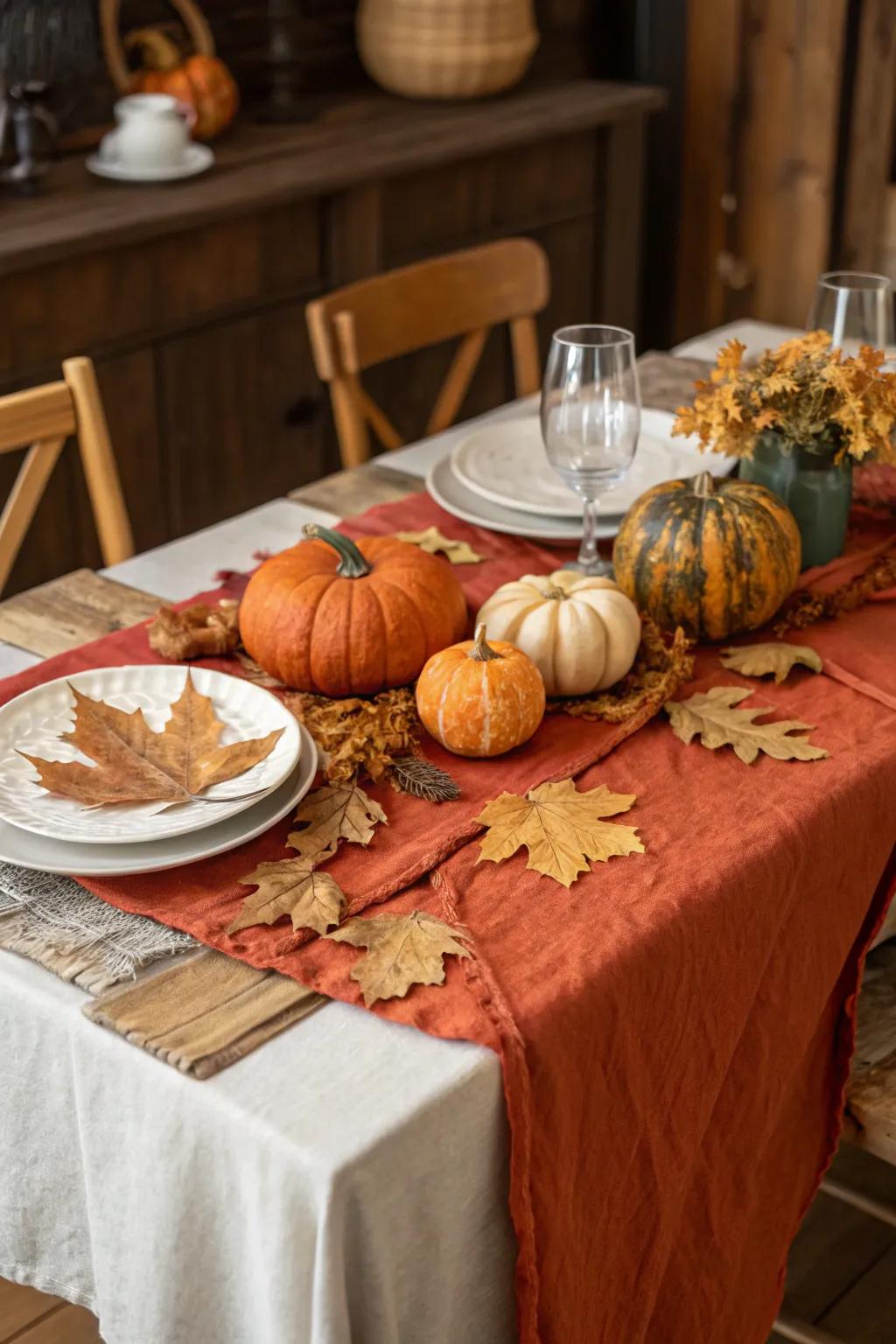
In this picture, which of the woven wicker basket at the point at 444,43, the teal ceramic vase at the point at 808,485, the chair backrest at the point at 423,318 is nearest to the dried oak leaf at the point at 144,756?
the teal ceramic vase at the point at 808,485

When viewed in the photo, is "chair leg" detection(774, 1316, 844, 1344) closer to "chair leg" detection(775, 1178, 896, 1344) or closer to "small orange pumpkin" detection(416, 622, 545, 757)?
"chair leg" detection(775, 1178, 896, 1344)

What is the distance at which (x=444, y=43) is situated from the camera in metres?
2.97

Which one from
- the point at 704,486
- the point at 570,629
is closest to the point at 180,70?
the point at 704,486

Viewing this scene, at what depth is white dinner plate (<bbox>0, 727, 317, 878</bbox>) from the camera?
959 mm

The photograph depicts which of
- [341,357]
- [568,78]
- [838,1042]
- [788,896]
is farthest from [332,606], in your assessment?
[568,78]

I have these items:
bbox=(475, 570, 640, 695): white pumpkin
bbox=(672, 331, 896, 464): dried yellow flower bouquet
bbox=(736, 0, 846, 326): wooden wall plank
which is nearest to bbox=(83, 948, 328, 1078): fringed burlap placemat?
bbox=(475, 570, 640, 695): white pumpkin

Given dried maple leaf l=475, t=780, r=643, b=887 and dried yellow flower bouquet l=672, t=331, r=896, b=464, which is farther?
dried yellow flower bouquet l=672, t=331, r=896, b=464

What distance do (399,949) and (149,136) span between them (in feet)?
6.34

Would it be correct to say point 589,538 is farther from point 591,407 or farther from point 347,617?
point 347,617

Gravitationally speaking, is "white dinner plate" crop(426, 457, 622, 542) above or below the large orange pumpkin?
below

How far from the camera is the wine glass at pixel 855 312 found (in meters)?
1.48

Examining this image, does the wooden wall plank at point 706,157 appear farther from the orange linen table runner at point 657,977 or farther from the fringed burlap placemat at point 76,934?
the fringed burlap placemat at point 76,934

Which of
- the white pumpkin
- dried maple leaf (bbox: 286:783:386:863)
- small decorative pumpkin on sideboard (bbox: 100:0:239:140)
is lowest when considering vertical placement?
dried maple leaf (bbox: 286:783:386:863)

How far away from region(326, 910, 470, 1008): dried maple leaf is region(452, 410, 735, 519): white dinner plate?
628mm
